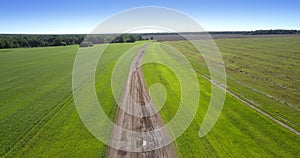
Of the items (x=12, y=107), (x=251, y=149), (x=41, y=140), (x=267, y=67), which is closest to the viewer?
(x=251, y=149)

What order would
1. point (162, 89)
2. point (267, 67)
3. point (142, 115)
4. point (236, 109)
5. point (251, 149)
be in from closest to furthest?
point (251, 149) → point (142, 115) → point (236, 109) → point (162, 89) → point (267, 67)

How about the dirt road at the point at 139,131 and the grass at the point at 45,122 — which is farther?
the grass at the point at 45,122

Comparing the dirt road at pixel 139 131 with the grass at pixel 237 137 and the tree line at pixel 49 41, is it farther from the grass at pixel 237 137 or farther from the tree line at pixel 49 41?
the tree line at pixel 49 41

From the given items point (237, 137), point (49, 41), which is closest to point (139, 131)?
point (237, 137)

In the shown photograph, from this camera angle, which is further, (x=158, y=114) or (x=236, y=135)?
(x=158, y=114)

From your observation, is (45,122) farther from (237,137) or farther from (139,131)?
(237,137)

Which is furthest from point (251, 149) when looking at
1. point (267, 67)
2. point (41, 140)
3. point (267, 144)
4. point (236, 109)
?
point (267, 67)

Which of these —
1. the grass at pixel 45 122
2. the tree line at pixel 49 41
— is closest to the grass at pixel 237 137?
the grass at pixel 45 122

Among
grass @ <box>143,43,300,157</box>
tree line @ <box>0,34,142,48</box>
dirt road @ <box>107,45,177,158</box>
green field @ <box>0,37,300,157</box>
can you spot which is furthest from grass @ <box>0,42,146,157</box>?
tree line @ <box>0,34,142,48</box>

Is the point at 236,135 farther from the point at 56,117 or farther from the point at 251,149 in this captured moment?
the point at 56,117
